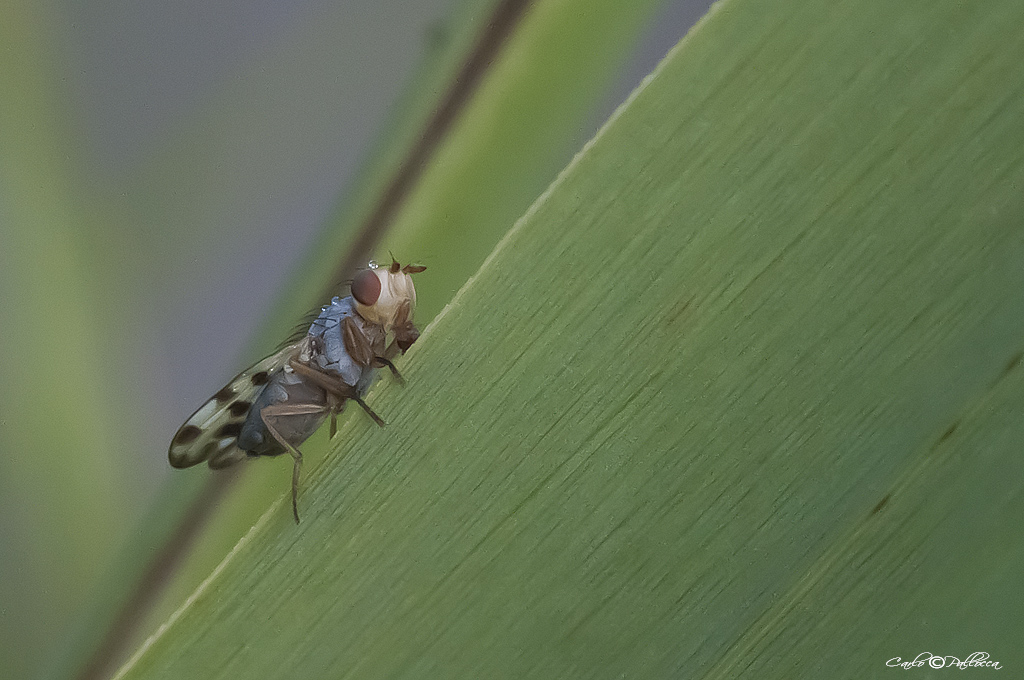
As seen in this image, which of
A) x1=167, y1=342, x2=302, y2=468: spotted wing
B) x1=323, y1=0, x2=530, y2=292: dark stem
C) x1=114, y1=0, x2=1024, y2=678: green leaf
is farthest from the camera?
x1=323, y1=0, x2=530, y2=292: dark stem

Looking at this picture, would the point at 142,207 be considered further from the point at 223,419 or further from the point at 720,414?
the point at 720,414

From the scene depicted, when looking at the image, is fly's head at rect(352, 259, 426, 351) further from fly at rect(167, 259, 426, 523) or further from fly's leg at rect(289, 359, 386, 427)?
fly's leg at rect(289, 359, 386, 427)

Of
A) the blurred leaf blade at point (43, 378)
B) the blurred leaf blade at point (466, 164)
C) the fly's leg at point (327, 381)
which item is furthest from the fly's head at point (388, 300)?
the blurred leaf blade at point (43, 378)

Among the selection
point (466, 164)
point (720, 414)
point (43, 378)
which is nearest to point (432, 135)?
point (466, 164)

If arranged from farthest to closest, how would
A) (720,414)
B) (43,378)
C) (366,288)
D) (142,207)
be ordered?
(142,207) < (43,378) < (366,288) < (720,414)

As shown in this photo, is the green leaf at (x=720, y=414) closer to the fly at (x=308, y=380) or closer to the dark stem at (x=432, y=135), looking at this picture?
the fly at (x=308, y=380)

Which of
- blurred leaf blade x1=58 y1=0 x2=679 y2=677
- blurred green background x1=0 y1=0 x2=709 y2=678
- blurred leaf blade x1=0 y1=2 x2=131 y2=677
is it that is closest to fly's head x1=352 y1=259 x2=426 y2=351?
blurred leaf blade x1=58 y1=0 x2=679 y2=677

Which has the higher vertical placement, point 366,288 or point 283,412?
point 366,288
